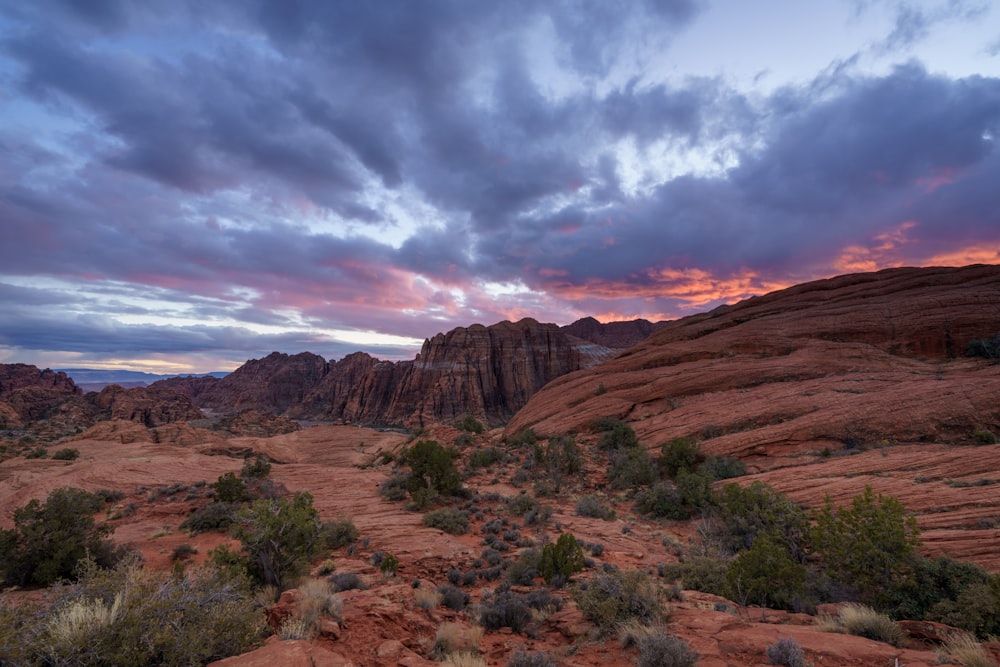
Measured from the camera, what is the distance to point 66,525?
34.3 ft

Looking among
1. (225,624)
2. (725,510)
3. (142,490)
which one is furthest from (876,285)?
(142,490)

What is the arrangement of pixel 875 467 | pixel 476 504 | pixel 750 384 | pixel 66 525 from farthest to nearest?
pixel 750 384
pixel 476 504
pixel 875 467
pixel 66 525

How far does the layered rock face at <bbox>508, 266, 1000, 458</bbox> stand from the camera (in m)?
17.4

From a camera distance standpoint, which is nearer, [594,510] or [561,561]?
[561,561]

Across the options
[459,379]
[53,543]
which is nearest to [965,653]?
[53,543]

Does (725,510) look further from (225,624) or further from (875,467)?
(225,624)

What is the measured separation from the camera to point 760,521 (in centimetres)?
1087

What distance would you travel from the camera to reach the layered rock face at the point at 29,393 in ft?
165

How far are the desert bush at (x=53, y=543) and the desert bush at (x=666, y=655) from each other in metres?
12.0

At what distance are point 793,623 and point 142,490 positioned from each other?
24.8 m

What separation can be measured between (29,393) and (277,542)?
88.1 metres

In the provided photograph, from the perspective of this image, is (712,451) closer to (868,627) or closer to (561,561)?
(561,561)

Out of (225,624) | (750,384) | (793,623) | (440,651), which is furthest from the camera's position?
(750,384)

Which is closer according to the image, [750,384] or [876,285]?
[750,384]
